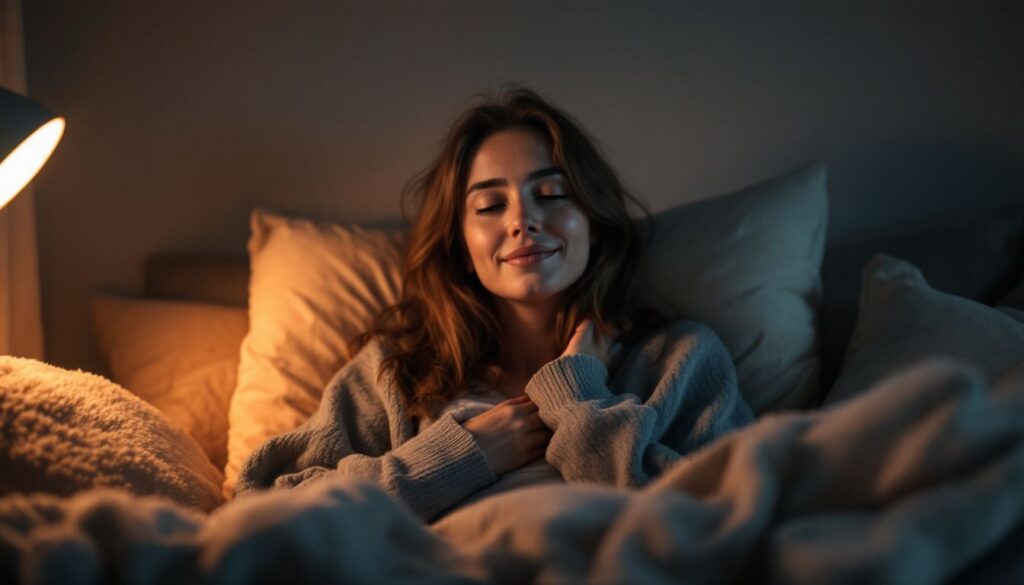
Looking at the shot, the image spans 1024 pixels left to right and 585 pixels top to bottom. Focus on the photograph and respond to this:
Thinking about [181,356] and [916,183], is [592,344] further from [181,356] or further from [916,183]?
[916,183]

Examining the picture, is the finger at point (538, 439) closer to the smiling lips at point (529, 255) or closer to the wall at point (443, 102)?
the smiling lips at point (529, 255)

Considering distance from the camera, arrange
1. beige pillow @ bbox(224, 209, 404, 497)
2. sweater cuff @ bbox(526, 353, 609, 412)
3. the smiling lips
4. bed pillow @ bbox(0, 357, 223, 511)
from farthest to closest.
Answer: beige pillow @ bbox(224, 209, 404, 497)
the smiling lips
sweater cuff @ bbox(526, 353, 609, 412)
bed pillow @ bbox(0, 357, 223, 511)

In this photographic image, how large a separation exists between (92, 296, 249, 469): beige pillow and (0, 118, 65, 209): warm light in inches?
18.5

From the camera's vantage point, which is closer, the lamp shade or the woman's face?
the lamp shade

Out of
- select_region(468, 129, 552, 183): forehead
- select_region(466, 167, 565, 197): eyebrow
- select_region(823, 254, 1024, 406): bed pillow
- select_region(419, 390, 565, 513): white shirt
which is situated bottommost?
→ select_region(419, 390, 565, 513): white shirt

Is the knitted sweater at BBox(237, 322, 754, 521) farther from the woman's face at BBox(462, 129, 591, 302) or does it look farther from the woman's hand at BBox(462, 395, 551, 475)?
the woman's face at BBox(462, 129, 591, 302)

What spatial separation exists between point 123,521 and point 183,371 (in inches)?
49.0

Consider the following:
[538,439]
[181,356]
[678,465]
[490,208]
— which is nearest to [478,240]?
[490,208]

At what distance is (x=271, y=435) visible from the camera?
177 centimetres

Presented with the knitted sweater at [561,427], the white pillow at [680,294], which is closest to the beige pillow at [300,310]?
the white pillow at [680,294]

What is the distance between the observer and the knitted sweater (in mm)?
1479

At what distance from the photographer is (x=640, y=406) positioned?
151 centimetres

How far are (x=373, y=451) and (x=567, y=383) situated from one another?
0.39 metres

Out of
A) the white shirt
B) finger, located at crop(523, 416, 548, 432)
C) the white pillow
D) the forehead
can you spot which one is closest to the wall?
the white pillow
